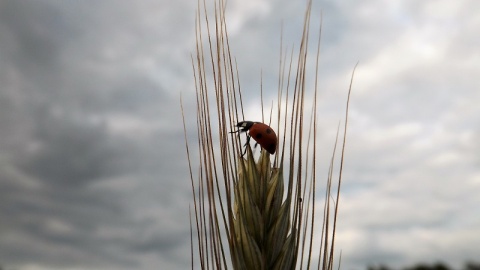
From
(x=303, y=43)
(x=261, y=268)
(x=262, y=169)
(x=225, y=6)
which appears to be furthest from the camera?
(x=225, y=6)

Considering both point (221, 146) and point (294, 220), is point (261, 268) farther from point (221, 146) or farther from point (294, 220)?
point (221, 146)

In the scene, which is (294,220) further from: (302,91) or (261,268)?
(302,91)

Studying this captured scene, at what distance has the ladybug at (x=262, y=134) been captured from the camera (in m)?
3.19

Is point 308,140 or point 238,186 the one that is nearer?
point 238,186

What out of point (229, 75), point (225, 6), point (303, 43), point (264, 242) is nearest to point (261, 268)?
point (264, 242)

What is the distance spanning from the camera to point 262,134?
10.6 feet

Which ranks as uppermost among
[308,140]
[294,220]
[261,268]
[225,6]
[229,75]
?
[225,6]

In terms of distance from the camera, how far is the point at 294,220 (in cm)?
312

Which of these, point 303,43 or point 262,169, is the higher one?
point 303,43

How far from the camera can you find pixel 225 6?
3773 millimetres

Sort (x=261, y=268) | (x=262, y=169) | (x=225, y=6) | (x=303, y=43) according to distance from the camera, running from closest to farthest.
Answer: (x=261, y=268), (x=262, y=169), (x=303, y=43), (x=225, y=6)

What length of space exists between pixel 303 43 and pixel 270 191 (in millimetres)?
952

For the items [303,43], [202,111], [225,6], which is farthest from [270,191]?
[225,6]

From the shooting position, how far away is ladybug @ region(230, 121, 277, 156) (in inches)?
125
